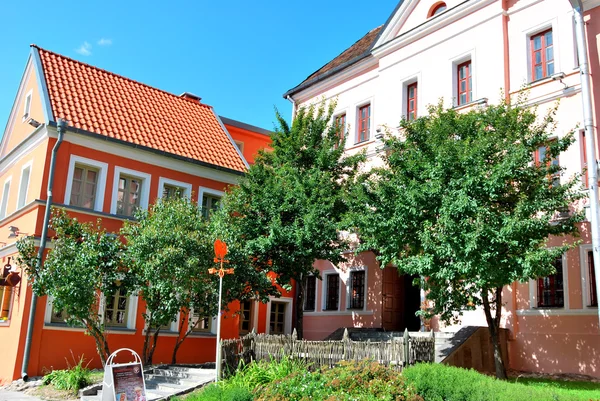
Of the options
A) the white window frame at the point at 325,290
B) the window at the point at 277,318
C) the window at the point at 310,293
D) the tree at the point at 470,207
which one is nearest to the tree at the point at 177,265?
the tree at the point at 470,207

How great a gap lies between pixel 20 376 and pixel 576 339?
1576 centimetres

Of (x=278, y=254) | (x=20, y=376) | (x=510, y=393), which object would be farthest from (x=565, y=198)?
(x=20, y=376)

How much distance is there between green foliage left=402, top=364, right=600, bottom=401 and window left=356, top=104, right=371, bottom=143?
45.2 feet

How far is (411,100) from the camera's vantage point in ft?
71.5

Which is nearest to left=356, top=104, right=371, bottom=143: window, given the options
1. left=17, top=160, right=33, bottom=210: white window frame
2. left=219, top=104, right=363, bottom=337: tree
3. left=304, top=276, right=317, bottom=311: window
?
left=219, top=104, right=363, bottom=337: tree

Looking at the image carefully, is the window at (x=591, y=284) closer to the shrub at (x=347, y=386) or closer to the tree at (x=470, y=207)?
the tree at (x=470, y=207)

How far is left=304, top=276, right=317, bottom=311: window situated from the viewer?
952 inches

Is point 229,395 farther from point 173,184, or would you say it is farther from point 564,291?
point 173,184

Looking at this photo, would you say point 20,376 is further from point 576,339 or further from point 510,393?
point 576,339

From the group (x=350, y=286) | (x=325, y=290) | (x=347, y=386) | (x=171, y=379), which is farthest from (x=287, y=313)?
(x=347, y=386)

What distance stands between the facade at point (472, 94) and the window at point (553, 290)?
0.03 metres

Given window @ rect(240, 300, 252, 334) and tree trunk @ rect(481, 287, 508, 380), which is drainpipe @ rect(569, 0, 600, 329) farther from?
window @ rect(240, 300, 252, 334)

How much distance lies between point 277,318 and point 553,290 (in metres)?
12.1

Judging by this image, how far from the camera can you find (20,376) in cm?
1775
